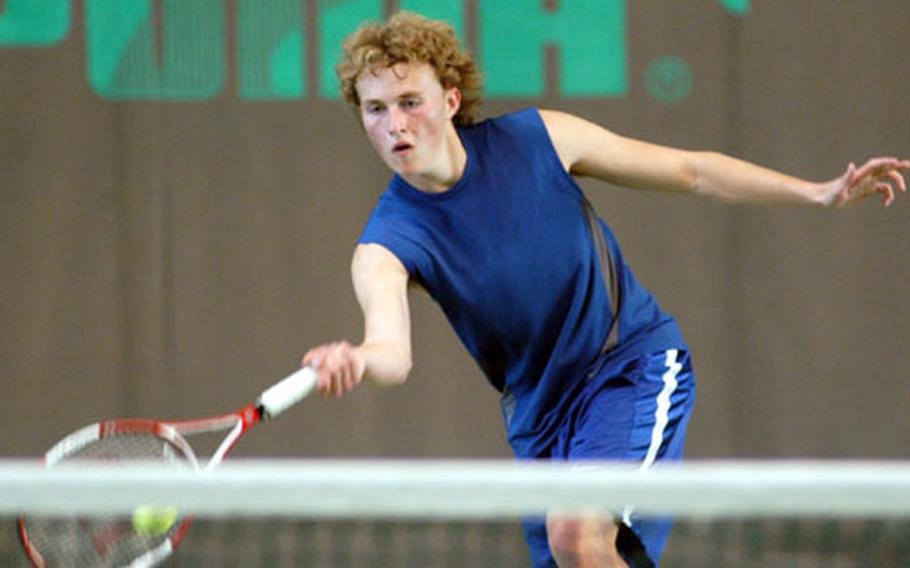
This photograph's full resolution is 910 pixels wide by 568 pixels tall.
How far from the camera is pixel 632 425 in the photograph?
3.08 meters

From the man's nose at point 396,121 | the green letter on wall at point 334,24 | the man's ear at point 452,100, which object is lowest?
the man's nose at point 396,121

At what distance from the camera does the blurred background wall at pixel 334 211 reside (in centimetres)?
541

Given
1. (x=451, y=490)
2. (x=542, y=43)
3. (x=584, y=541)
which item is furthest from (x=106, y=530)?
(x=542, y=43)

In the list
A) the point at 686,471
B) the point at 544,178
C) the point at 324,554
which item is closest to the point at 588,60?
the point at 324,554

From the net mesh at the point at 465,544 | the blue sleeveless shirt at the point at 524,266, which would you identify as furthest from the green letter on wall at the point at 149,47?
the blue sleeveless shirt at the point at 524,266

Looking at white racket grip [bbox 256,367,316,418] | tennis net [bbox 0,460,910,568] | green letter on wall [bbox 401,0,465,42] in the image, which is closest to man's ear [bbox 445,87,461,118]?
white racket grip [bbox 256,367,316,418]

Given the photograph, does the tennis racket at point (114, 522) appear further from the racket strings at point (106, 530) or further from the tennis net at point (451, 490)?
the tennis net at point (451, 490)

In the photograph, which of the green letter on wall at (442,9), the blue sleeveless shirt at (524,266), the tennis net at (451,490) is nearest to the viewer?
the tennis net at (451,490)

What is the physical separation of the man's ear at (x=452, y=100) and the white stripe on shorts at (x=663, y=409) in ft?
2.05

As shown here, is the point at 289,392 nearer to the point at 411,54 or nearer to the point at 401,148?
the point at 401,148

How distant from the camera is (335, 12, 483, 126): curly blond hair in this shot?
10.1ft

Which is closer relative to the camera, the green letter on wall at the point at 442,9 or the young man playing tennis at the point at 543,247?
the young man playing tennis at the point at 543,247

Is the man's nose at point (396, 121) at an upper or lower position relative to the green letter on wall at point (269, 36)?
lower

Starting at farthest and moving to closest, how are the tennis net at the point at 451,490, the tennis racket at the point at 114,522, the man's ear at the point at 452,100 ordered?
the man's ear at the point at 452,100, the tennis racket at the point at 114,522, the tennis net at the point at 451,490
